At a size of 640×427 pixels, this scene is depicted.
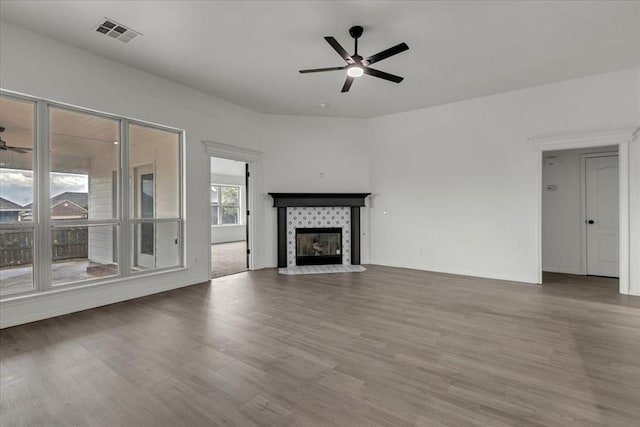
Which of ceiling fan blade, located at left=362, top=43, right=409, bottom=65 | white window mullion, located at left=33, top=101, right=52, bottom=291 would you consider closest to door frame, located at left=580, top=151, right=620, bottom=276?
ceiling fan blade, located at left=362, top=43, right=409, bottom=65

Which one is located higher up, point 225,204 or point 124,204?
point 225,204

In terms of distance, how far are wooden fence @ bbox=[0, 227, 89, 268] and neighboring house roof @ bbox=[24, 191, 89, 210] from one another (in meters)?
0.33

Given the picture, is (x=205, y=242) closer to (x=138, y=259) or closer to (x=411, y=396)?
(x=138, y=259)

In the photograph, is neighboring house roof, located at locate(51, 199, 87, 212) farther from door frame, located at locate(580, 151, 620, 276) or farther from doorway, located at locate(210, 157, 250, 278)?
door frame, located at locate(580, 151, 620, 276)

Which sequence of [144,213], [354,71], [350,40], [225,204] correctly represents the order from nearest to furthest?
[354,71]
[350,40]
[144,213]
[225,204]

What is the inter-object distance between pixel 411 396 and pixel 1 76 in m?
5.02

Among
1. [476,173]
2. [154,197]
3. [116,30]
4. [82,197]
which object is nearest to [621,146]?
[476,173]

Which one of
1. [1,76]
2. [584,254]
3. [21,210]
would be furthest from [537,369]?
[1,76]

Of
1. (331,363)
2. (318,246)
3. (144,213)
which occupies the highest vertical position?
(144,213)

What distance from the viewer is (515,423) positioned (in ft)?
5.71

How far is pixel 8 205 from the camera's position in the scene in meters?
3.32

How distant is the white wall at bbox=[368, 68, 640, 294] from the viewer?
459 centimetres

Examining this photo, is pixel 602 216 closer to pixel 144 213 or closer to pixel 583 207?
pixel 583 207

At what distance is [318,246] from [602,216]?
17.7ft
